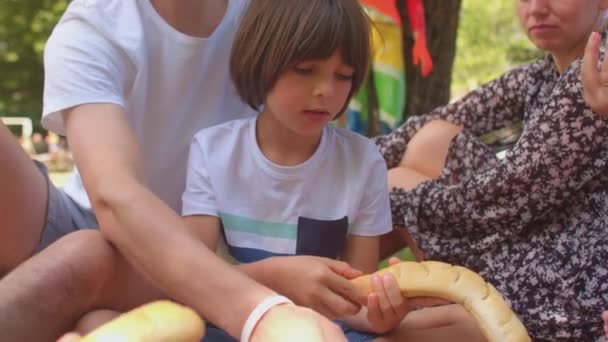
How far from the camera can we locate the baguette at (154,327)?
75 centimetres

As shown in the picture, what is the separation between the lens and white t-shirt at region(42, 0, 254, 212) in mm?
1384

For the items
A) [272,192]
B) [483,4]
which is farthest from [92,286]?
[483,4]

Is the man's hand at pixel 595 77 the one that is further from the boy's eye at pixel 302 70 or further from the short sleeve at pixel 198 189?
the short sleeve at pixel 198 189

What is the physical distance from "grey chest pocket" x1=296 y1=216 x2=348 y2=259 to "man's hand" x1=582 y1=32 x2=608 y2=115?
0.51m

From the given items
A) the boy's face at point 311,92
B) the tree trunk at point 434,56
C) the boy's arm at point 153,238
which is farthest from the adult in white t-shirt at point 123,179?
the tree trunk at point 434,56

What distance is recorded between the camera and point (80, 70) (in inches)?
54.0

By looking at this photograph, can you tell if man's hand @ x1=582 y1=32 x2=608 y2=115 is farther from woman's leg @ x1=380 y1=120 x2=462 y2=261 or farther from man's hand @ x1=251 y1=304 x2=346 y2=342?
man's hand @ x1=251 y1=304 x2=346 y2=342

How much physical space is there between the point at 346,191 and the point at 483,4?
16.4 meters

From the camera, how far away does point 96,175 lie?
120 cm

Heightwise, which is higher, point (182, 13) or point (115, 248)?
point (182, 13)

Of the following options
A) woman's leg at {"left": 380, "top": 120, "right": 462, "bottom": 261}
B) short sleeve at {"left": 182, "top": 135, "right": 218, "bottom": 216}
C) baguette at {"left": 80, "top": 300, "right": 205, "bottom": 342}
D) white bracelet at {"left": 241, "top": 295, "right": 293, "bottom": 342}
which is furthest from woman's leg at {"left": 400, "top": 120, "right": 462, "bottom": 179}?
baguette at {"left": 80, "top": 300, "right": 205, "bottom": 342}

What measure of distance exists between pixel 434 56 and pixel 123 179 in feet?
9.94

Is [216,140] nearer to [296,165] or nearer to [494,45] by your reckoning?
[296,165]

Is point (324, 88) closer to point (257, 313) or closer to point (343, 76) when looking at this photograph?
point (343, 76)
